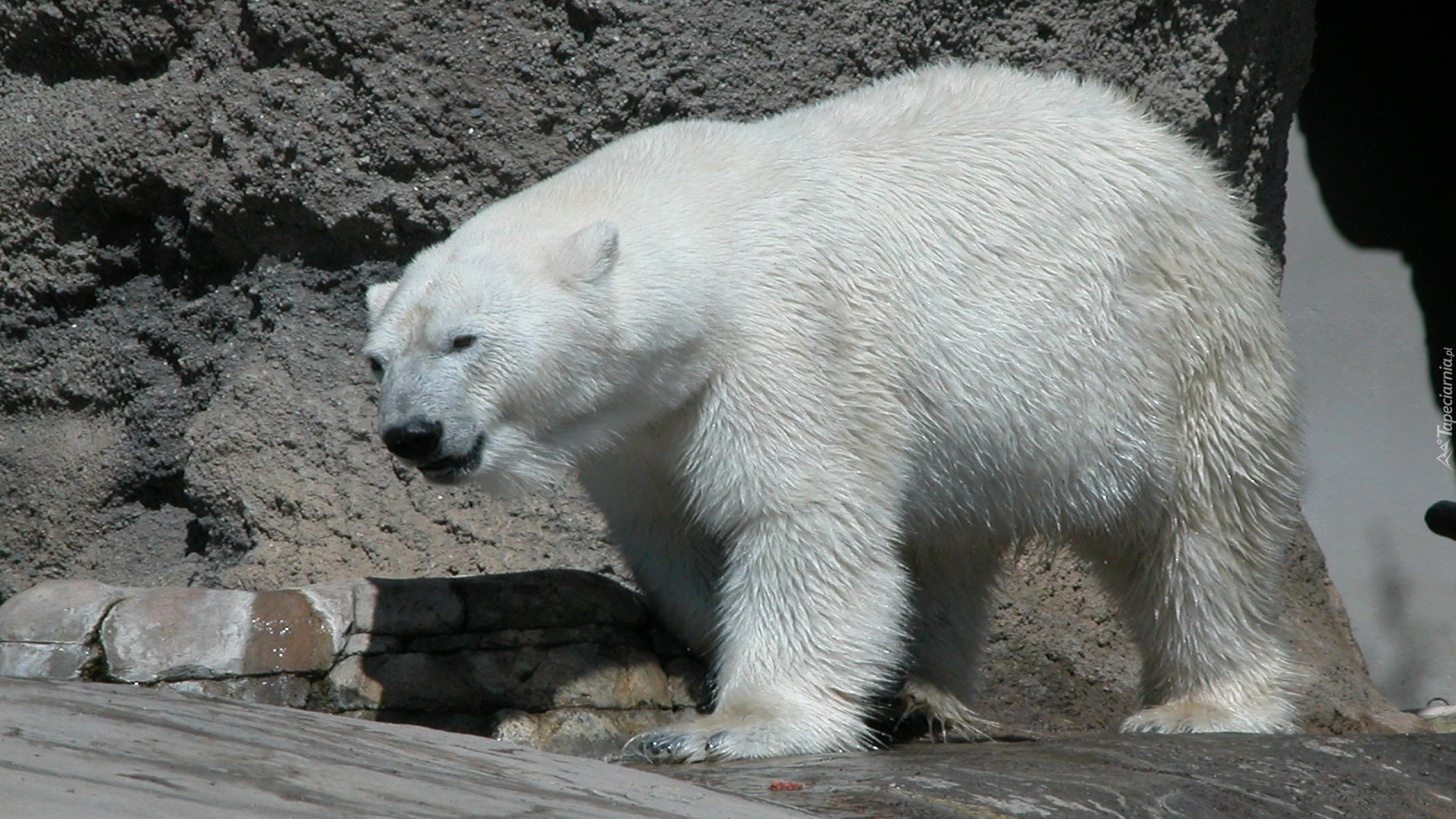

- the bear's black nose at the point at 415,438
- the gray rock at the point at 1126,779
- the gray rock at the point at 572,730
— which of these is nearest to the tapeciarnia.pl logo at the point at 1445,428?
the gray rock at the point at 1126,779

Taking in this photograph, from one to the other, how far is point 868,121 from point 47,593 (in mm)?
2122

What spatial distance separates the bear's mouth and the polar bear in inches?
0.5

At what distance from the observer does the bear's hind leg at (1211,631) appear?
12.7 feet

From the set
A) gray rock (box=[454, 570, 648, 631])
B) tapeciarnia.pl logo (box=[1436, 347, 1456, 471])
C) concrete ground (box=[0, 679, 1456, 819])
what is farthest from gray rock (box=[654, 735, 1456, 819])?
tapeciarnia.pl logo (box=[1436, 347, 1456, 471])

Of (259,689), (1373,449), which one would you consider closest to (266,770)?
(259,689)

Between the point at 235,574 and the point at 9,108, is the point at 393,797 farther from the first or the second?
the point at 9,108

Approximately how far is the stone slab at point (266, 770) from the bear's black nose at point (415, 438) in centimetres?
57

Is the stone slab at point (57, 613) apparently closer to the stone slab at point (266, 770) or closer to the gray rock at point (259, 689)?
the gray rock at point (259, 689)

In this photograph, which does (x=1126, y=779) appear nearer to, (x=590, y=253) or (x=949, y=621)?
(x=949, y=621)

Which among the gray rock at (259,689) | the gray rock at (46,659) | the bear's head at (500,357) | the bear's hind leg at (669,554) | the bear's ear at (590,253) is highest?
the bear's ear at (590,253)

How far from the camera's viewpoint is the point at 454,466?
3.23 meters

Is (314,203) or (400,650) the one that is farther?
(314,203)

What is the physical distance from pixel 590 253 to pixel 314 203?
1.77m

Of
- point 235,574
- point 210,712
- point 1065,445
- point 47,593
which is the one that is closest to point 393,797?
point 210,712
